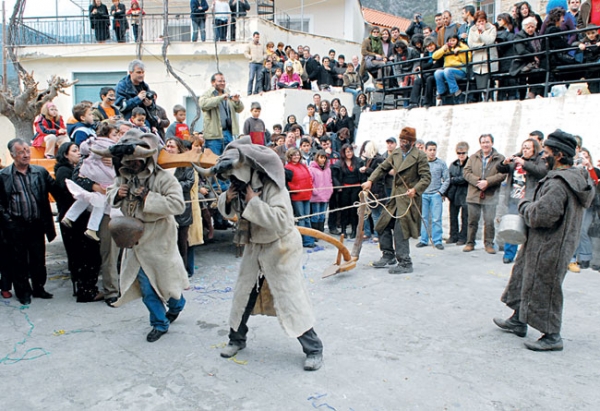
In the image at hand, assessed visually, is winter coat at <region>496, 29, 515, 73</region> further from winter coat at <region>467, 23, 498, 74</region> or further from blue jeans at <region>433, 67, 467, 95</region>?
blue jeans at <region>433, 67, 467, 95</region>

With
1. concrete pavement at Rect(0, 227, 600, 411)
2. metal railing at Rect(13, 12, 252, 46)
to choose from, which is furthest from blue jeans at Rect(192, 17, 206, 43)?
concrete pavement at Rect(0, 227, 600, 411)

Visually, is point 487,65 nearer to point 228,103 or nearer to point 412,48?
point 412,48

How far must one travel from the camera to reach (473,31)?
10.6 meters

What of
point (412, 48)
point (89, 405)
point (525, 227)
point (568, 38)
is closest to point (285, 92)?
point (412, 48)

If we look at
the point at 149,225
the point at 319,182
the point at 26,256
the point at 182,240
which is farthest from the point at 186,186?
the point at 319,182

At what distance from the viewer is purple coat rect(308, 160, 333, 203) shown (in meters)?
9.99

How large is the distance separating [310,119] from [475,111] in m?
4.64

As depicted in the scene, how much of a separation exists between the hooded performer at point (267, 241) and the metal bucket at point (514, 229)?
1897mm

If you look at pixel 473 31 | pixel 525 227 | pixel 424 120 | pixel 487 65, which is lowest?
pixel 525 227

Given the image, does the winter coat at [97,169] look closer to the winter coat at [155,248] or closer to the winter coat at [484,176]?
the winter coat at [155,248]

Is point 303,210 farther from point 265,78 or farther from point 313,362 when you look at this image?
point 265,78

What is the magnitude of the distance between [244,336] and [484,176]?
5.76m

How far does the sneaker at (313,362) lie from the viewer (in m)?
4.19

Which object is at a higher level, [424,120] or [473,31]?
[473,31]
